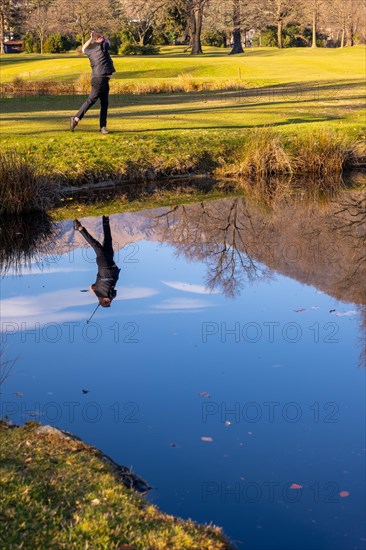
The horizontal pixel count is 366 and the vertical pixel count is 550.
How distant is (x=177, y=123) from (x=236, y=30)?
1885 inches

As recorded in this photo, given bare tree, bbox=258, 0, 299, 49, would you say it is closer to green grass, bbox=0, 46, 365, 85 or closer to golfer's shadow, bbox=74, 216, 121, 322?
green grass, bbox=0, 46, 365, 85

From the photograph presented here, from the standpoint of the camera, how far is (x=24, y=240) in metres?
13.3

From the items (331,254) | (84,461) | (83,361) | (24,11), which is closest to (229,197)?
(331,254)

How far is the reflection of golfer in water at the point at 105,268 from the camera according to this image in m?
11.1

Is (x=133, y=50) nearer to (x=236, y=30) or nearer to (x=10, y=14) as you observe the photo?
(x=236, y=30)

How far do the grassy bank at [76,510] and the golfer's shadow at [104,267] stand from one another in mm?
4755

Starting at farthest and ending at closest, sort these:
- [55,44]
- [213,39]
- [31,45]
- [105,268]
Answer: [213,39]
[31,45]
[55,44]
[105,268]

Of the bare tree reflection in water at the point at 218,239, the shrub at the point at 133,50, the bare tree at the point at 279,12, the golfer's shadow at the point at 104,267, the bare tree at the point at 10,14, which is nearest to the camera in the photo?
the golfer's shadow at the point at 104,267

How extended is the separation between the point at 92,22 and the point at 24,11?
25.1 feet

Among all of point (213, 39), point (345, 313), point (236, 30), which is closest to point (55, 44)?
point (236, 30)

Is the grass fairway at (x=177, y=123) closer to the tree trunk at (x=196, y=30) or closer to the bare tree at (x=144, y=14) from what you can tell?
the tree trunk at (x=196, y=30)

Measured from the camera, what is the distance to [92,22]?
70.6m

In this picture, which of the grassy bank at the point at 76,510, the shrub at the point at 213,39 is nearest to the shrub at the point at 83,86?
the grassy bank at the point at 76,510

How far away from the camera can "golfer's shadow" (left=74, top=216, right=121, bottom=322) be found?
11.0 meters
